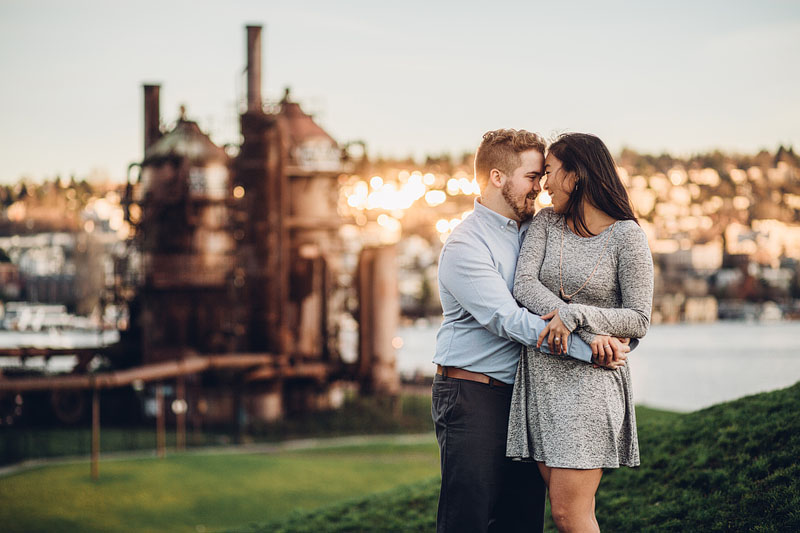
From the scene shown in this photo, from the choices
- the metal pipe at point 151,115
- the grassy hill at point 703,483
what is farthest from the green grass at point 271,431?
the grassy hill at point 703,483

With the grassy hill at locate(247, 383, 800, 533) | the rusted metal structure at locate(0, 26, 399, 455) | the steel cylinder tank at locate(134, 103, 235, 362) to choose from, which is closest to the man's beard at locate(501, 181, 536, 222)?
the grassy hill at locate(247, 383, 800, 533)

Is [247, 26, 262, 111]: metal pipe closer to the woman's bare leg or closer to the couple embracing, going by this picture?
the couple embracing

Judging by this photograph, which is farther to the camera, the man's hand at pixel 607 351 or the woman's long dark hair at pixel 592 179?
the woman's long dark hair at pixel 592 179

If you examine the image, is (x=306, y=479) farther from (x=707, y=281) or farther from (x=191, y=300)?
(x=707, y=281)

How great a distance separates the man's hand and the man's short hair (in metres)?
0.99

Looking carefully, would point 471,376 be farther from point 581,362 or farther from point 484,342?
point 581,362

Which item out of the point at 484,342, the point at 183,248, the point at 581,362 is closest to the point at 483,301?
the point at 484,342

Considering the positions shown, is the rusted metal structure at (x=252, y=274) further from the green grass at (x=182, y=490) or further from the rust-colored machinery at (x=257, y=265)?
the green grass at (x=182, y=490)

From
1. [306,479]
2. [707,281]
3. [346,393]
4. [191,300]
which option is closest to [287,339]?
[191,300]

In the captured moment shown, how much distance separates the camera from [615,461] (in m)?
→ 3.81

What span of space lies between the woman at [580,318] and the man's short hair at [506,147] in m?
0.15

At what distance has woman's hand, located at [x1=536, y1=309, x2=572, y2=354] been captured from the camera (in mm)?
3678

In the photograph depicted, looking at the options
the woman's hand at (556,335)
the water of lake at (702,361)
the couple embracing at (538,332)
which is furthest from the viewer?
the water of lake at (702,361)

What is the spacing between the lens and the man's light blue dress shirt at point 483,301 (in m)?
3.86
